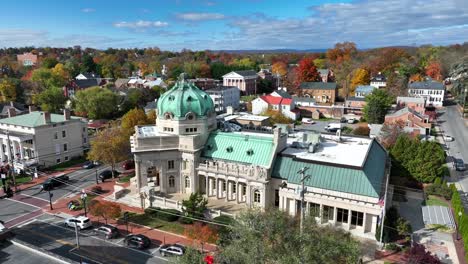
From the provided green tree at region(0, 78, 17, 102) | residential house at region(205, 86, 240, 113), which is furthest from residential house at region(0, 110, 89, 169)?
green tree at region(0, 78, 17, 102)

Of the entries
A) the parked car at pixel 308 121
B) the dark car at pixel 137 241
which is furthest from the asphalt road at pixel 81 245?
the parked car at pixel 308 121

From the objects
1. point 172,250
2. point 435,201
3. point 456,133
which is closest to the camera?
point 172,250

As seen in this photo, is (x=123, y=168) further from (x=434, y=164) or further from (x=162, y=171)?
(x=434, y=164)

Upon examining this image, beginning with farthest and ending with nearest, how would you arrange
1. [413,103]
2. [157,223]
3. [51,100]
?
[51,100] → [413,103] → [157,223]

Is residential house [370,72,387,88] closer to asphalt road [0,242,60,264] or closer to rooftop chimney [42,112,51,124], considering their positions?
rooftop chimney [42,112,51,124]

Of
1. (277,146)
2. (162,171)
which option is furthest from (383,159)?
(162,171)

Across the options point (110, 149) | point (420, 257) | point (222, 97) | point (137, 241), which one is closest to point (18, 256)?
point (137, 241)

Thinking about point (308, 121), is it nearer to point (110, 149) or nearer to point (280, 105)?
point (280, 105)
